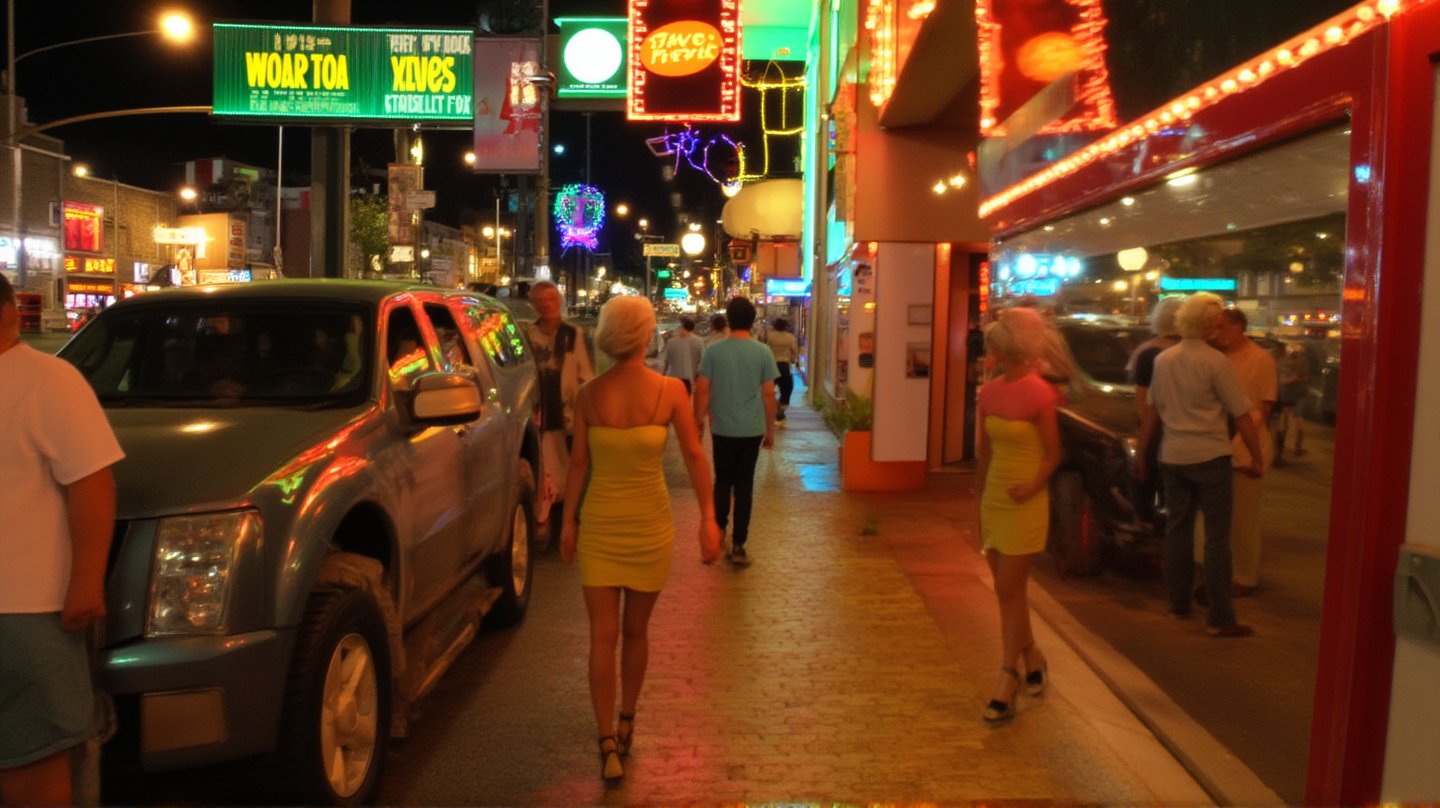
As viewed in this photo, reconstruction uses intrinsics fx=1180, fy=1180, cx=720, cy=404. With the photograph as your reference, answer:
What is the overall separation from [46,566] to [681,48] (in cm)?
1456

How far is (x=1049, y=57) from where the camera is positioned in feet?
22.3

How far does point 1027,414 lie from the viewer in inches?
210

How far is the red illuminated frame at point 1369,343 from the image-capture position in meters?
3.05

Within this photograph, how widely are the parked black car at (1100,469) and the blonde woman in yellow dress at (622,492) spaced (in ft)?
7.19

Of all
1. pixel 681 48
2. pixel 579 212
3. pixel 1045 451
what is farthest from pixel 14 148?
pixel 1045 451

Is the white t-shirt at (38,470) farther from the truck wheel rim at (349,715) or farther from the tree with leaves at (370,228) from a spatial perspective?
the tree with leaves at (370,228)

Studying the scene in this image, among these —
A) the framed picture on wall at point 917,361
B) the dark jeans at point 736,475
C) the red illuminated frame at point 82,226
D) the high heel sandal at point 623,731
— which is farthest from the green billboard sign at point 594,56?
the red illuminated frame at point 82,226

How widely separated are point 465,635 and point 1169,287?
3.52 m

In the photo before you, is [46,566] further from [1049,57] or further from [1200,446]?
[1049,57]

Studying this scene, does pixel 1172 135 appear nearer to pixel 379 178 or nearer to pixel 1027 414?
pixel 1027 414

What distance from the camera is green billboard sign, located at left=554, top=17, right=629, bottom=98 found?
18250 millimetres

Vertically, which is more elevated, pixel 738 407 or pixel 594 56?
pixel 594 56

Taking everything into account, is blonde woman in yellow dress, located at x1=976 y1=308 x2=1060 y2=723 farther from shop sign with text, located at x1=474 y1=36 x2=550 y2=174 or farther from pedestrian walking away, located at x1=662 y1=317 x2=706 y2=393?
shop sign with text, located at x1=474 y1=36 x2=550 y2=174

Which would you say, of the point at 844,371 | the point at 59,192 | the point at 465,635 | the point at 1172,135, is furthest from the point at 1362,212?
the point at 59,192
